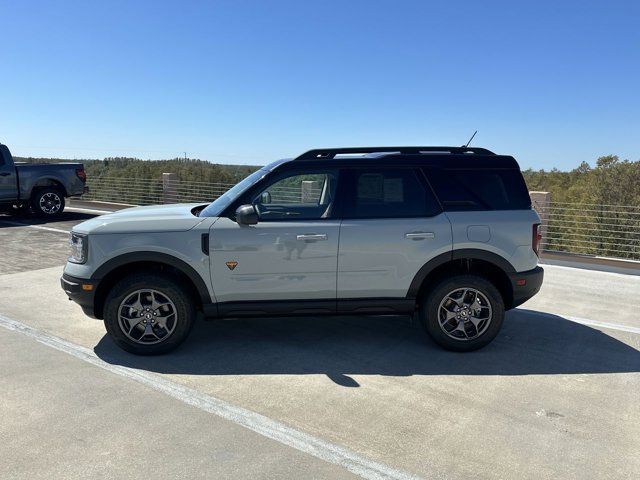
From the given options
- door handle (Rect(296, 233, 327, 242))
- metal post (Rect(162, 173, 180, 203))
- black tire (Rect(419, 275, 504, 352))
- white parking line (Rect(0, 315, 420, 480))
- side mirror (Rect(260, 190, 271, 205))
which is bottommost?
white parking line (Rect(0, 315, 420, 480))

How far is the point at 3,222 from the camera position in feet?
43.5

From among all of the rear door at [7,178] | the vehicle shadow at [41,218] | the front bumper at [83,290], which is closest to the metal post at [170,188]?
the vehicle shadow at [41,218]

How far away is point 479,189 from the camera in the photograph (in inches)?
180

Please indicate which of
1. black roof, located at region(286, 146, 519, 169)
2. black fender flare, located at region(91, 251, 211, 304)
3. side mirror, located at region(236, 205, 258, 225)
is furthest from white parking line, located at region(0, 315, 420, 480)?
black roof, located at region(286, 146, 519, 169)

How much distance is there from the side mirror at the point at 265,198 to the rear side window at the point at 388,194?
75 cm

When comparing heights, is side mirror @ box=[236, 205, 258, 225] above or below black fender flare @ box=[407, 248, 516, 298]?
above

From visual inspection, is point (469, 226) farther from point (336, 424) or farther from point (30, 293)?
point (30, 293)

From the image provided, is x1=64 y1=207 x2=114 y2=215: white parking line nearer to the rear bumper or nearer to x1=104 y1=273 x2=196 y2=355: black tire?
x1=104 y1=273 x2=196 y2=355: black tire

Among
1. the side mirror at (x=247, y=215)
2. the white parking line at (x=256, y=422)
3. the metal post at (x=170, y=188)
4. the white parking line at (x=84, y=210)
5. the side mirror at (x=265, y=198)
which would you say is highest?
the metal post at (x=170, y=188)

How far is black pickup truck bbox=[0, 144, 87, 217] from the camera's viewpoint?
43.8ft

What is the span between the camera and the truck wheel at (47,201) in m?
14.0

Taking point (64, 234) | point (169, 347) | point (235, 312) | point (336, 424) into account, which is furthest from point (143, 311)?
point (64, 234)

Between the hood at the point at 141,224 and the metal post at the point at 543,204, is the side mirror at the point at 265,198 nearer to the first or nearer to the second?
the hood at the point at 141,224

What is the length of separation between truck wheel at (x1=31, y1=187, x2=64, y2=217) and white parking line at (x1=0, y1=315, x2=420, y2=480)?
10.9 m
